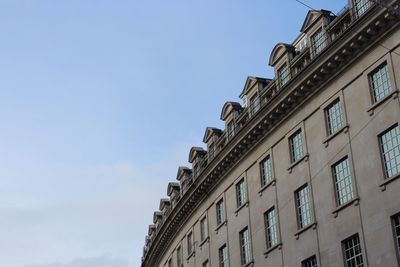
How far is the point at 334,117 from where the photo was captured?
3575 cm

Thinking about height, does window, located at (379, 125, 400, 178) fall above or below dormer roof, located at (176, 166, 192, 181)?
below

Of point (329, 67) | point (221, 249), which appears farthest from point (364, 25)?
point (221, 249)

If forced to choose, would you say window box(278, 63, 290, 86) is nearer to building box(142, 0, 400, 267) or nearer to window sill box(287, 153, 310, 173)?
building box(142, 0, 400, 267)

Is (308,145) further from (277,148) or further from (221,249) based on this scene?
(221,249)

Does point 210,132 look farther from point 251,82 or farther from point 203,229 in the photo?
point 251,82

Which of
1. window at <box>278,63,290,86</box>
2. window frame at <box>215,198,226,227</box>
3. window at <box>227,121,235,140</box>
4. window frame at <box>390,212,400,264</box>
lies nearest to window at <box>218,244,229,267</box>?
window frame at <box>215,198,226,227</box>

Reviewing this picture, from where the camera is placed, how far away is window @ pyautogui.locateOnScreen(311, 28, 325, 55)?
37.1 meters

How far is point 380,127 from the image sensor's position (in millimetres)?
32094

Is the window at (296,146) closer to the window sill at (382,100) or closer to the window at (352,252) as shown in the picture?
the window sill at (382,100)

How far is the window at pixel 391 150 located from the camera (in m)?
31.0

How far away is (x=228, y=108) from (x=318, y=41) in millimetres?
11873

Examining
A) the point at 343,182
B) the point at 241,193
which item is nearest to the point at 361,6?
the point at 343,182

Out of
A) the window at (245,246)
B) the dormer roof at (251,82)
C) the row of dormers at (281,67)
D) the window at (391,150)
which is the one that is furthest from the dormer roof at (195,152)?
the window at (391,150)

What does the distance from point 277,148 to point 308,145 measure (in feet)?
11.6
